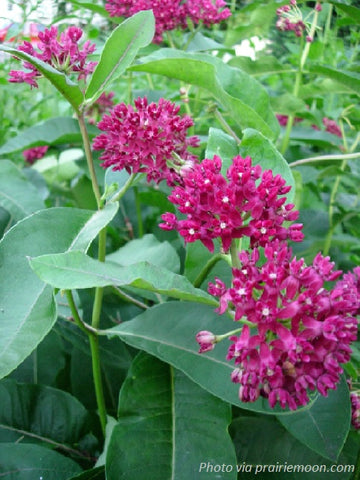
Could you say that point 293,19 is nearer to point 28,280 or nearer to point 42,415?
point 28,280

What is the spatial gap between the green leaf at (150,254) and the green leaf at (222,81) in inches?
10.9

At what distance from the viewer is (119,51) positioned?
0.87 metres

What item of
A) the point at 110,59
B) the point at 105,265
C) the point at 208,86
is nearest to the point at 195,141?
the point at 208,86

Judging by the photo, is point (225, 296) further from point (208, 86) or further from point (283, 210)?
point (208, 86)

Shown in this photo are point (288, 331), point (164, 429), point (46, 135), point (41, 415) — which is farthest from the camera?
point (46, 135)

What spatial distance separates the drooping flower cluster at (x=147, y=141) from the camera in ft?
2.96

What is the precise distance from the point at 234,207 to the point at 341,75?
655 mm

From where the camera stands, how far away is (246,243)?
90cm

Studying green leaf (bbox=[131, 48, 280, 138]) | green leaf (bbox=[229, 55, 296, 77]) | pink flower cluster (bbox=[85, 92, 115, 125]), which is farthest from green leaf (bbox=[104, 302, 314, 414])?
pink flower cluster (bbox=[85, 92, 115, 125])

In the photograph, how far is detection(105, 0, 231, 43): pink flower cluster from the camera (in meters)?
1.41

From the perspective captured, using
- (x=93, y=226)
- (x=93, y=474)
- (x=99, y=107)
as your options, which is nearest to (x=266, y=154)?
(x=93, y=226)

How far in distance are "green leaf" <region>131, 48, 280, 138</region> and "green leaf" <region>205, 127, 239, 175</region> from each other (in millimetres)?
66

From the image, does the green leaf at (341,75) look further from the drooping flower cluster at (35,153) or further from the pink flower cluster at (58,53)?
the drooping flower cluster at (35,153)

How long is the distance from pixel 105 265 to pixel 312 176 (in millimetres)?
988
